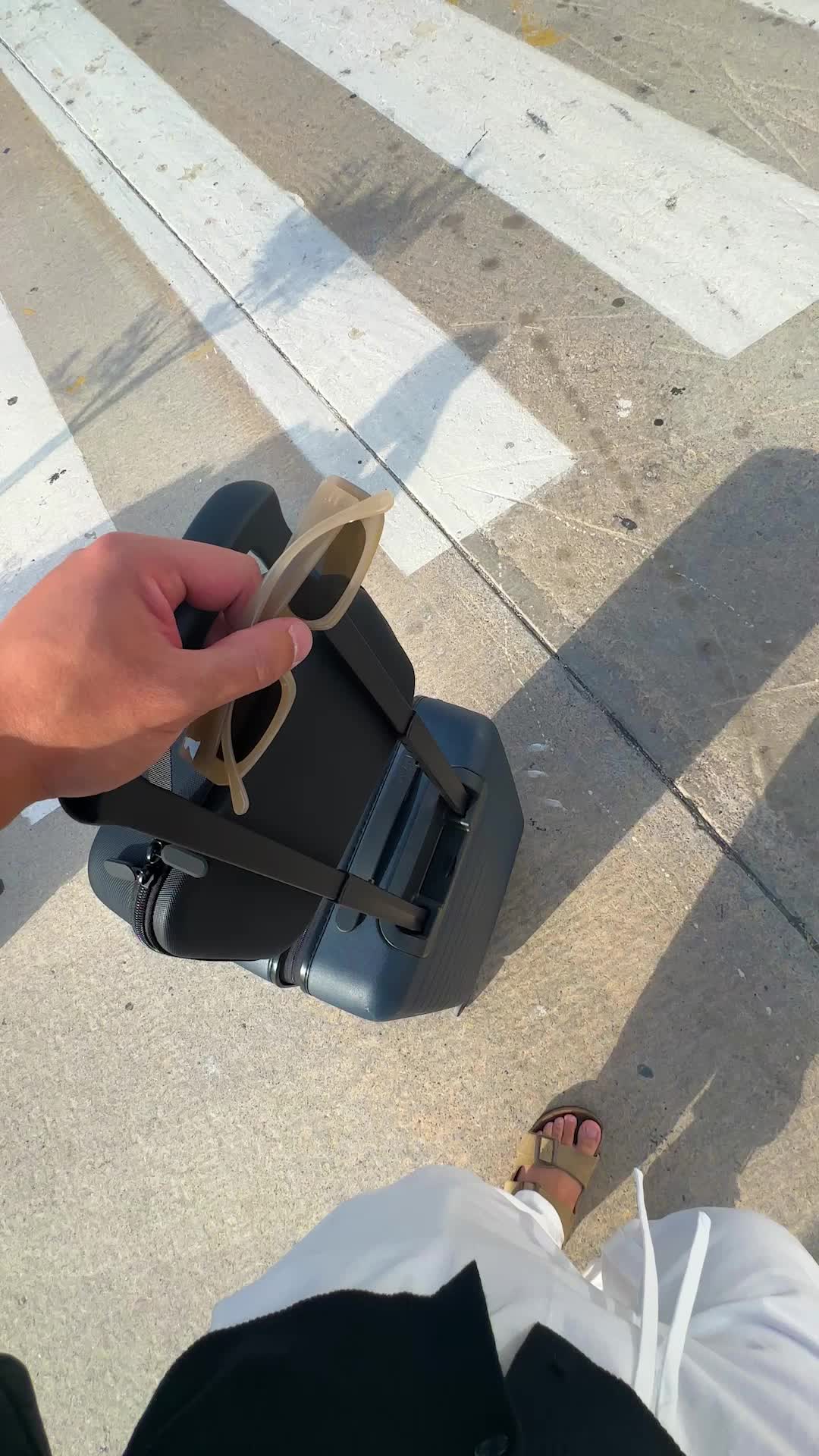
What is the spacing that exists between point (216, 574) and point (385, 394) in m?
2.19

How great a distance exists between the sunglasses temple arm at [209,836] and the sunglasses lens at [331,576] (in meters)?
0.25

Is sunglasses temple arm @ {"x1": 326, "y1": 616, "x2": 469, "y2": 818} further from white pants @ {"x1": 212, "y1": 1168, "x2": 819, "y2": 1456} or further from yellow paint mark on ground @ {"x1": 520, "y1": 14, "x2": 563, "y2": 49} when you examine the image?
yellow paint mark on ground @ {"x1": 520, "y1": 14, "x2": 563, "y2": 49}

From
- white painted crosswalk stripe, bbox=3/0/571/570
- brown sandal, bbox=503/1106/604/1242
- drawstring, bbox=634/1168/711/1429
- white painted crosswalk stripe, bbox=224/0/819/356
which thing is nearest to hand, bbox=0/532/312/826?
drawstring, bbox=634/1168/711/1429

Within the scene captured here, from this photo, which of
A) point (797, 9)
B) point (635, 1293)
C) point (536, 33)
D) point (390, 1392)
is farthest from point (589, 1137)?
point (536, 33)

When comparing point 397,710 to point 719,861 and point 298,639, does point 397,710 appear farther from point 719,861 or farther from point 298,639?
point 719,861

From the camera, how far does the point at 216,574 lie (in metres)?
0.75

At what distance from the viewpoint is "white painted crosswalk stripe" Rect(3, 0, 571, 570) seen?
8.16 feet

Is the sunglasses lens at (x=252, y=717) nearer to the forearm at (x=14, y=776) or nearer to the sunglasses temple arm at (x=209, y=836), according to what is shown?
the sunglasses temple arm at (x=209, y=836)

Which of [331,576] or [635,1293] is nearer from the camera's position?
[331,576]

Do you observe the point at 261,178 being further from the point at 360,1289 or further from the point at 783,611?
the point at 360,1289

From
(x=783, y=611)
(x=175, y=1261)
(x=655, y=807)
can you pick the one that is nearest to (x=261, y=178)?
(x=783, y=611)

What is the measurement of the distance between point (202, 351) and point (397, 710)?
252 centimetres

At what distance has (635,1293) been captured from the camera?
4.16ft

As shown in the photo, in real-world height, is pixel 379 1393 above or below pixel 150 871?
below
